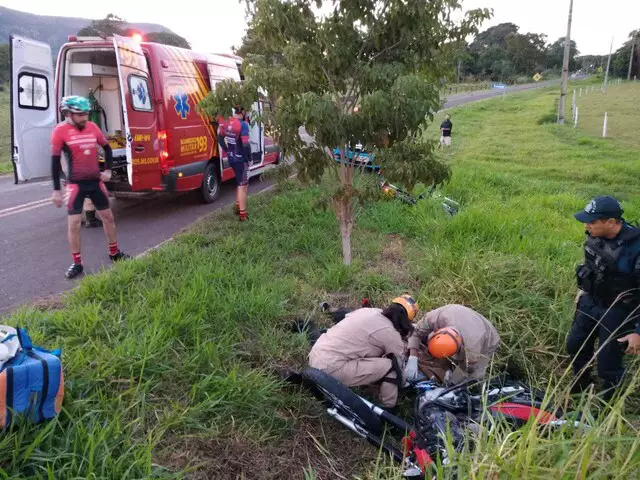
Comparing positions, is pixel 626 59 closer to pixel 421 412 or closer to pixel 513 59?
pixel 513 59

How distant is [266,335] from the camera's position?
11.6ft

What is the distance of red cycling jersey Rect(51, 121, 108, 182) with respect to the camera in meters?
4.54

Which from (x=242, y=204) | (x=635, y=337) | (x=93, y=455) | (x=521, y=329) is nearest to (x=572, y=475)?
(x=635, y=337)

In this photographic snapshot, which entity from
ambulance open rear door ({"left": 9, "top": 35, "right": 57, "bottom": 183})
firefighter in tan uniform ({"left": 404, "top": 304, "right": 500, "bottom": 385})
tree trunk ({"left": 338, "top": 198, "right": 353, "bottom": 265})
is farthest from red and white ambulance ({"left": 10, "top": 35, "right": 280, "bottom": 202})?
firefighter in tan uniform ({"left": 404, "top": 304, "right": 500, "bottom": 385})

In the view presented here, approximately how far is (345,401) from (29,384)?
5.47ft

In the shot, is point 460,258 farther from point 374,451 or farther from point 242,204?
point 242,204

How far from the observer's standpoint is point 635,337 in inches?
112

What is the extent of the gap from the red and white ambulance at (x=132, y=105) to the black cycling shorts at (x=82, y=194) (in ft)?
2.85

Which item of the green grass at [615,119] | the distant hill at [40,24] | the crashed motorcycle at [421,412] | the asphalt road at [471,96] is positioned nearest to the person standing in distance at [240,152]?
the crashed motorcycle at [421,412]

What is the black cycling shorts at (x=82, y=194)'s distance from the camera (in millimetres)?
4621

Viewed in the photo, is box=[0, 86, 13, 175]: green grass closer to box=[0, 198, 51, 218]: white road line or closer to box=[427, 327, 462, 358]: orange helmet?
box=[0, 198, 51, 218]: white road line

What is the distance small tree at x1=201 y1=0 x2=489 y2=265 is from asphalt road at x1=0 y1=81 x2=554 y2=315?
2.31 meters

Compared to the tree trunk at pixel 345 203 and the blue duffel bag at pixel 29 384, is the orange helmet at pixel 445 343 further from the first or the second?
the blue duffel bag at pixel 29 384

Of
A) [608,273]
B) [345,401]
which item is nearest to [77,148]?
[345,401]
